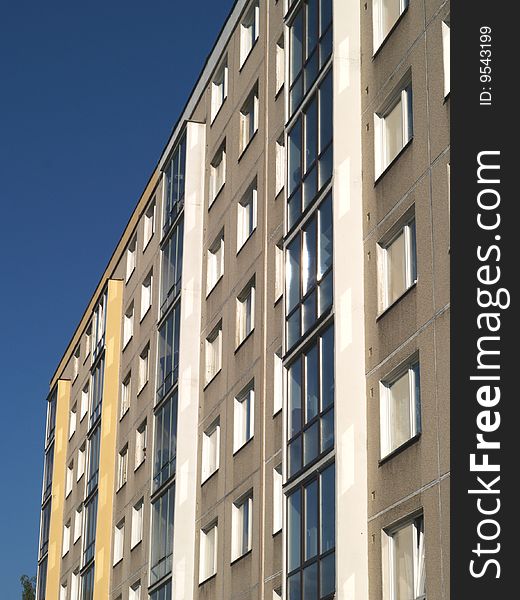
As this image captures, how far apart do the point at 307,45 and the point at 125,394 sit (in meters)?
20.6

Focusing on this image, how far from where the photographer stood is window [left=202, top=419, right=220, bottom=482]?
117ft

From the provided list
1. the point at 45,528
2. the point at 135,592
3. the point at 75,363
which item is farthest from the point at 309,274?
the point at 45,528

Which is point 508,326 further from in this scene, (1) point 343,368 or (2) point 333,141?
(2) point 333,141

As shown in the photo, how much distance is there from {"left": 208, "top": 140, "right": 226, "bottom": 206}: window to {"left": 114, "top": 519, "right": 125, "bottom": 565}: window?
12.5m

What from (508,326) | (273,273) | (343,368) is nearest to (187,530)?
(273,273)

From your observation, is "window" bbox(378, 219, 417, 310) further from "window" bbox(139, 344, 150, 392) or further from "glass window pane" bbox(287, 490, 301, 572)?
"window" bbox(139, 344, 150, 392)

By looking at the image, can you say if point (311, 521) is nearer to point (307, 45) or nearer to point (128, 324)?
point (307, 45)

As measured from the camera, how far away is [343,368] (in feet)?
83.2

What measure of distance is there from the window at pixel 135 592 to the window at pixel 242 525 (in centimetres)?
1014

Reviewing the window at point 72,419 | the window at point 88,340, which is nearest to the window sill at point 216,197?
the window at point 88,340

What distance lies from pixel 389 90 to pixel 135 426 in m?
21.4

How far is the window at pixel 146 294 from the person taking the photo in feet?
153

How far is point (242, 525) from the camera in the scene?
107 ft

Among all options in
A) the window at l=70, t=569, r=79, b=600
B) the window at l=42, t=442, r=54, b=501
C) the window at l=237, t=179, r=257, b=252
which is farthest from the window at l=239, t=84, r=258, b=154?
the window at l=42, t=442, r=54, b=501
